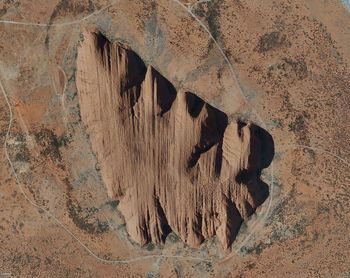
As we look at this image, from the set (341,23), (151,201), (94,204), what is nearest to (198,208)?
(151,201)

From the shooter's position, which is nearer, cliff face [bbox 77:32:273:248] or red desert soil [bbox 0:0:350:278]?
cliff face [bbox 77:32:273:248]

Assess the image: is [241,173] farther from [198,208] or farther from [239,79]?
[239,79]

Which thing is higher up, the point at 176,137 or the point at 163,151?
the point at 176,137

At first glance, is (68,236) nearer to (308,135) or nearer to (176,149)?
(176,149)

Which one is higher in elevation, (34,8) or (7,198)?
(34,8)

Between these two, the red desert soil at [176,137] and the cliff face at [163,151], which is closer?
the cliff face at [163,151]

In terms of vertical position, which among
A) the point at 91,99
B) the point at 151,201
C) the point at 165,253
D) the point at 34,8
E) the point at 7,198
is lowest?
the point at 7,198
